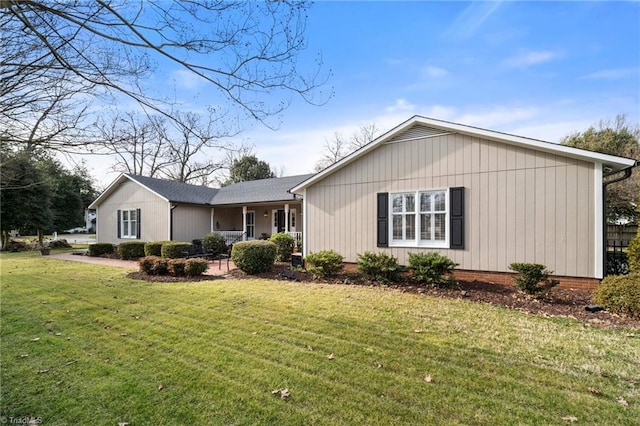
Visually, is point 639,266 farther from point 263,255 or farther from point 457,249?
point 263,255

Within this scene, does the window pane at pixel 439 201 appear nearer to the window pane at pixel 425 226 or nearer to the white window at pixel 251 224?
the window pane at pixel 425 226

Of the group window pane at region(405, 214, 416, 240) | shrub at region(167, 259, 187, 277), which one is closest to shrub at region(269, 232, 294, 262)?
shrub at region(167, 259, 187, 277)

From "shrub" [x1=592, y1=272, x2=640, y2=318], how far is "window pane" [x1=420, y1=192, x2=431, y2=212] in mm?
4179

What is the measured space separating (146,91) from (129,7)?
0.98 m

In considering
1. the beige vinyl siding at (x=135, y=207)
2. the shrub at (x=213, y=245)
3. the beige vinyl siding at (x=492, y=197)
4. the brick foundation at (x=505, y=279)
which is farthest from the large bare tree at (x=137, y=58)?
the beige vinyl siding at (x=135, y=207)

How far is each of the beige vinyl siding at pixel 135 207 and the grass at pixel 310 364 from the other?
11.0m

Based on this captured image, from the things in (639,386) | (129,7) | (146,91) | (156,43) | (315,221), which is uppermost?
(129,7)

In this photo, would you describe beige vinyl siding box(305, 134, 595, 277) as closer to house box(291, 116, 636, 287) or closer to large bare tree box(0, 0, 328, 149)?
house box(291, 116, 636, 287)

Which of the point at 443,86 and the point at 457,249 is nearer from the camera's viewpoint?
the point at 457,249

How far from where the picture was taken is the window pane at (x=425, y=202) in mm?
9203

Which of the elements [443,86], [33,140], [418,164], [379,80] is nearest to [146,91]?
[33,140]

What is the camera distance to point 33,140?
Answer: 4266 millimetres

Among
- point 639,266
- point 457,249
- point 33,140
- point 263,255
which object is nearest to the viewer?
point 33,140

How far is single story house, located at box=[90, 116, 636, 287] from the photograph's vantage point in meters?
7.36
